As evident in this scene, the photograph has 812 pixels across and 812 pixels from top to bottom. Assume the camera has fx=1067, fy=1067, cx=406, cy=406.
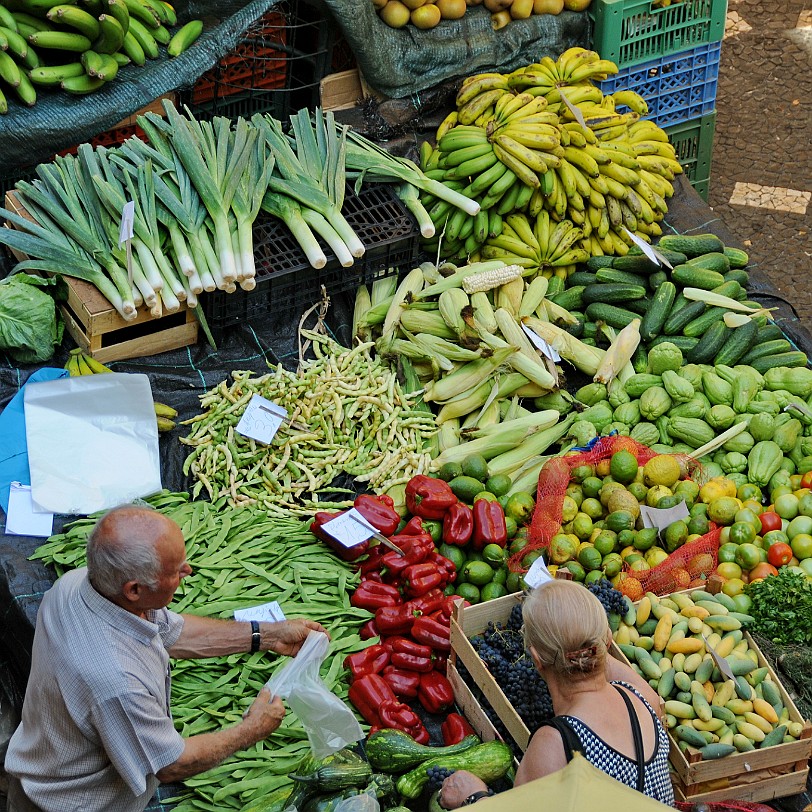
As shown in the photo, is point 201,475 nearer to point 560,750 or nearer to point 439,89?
point 560,750

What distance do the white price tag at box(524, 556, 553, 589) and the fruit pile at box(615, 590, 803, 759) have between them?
12.6 inches

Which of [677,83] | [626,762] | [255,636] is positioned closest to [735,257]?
[677,83]

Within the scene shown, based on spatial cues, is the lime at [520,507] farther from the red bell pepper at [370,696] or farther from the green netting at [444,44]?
the green netting at [444,44]

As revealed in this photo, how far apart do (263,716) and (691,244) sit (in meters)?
3.86

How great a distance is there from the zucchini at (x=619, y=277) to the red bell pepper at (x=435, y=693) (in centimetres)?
260

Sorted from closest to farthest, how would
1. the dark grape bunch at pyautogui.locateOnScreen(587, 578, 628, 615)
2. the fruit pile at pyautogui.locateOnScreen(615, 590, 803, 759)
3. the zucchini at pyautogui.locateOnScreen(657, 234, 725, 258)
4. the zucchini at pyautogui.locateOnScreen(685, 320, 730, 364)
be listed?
the fruit pile at pyautogui.locateOnScreen(615, 590, 803, 759)
the dark grape bunch at pyautogui.locateOnScreen(587, 578, 628, 615)
the zucchini at pyautogui.locateOnScreen(685, 320, 730, 364)
the zucchini at pyautogui.locateOnScreen(657, 234, 725, 258)

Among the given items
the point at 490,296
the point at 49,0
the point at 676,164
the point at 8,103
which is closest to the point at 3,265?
the point at 8,103

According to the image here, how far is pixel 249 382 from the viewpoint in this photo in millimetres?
5012

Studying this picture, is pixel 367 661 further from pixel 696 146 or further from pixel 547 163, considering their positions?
pixel 696 146

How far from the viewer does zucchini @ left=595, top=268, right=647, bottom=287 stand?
5.68 m

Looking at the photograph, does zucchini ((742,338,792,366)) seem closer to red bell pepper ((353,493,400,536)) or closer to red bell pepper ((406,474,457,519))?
red bell pepper ((406,474,457,519))

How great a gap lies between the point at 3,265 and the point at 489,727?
11.2ft

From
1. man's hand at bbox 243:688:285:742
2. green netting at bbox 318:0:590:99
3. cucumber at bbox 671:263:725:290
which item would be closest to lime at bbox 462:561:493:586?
man's hand at bbox 243:688:285:742

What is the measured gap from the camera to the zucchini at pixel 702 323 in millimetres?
5461
